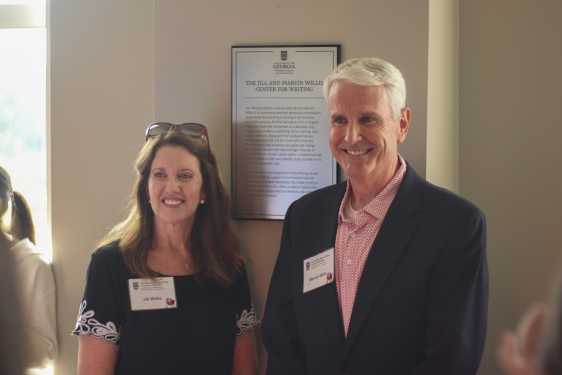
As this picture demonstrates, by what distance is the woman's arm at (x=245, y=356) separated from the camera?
2554mm

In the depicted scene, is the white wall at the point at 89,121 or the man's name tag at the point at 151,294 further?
the white wall at the point at 89,121

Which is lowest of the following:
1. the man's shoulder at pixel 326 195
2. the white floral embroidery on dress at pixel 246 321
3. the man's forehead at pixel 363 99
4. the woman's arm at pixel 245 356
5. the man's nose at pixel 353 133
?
the woman's arm at pixel 245 356

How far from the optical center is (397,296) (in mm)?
1918

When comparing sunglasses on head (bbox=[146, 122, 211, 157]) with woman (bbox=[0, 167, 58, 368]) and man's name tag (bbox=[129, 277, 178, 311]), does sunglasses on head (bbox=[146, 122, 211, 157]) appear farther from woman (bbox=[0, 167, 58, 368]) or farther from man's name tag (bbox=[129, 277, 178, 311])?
woman (bbox=[0, 167, 58, 368])

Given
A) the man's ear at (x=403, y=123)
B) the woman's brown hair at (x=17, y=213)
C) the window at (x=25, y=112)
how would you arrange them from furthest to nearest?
the window at (x=25, y=112)
the woman's brown hair at (x=17, y=213)
the man's ear at (x=403, y=123)

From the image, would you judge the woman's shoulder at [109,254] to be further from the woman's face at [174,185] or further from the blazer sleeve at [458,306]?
the blazer sleeve at [458,306]

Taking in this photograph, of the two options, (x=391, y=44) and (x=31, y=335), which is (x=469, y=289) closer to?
(x=391, y=44)

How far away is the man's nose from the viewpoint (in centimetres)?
205

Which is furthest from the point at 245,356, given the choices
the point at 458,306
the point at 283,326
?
the point at 458,306

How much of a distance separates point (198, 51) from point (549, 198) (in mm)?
1931

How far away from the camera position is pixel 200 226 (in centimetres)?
263

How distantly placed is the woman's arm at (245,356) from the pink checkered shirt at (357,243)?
692mm

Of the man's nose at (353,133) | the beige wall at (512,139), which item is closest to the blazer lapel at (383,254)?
the man's nose at (353,133)

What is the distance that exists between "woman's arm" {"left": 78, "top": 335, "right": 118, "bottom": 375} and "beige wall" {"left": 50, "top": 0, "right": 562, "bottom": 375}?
0.79 m
